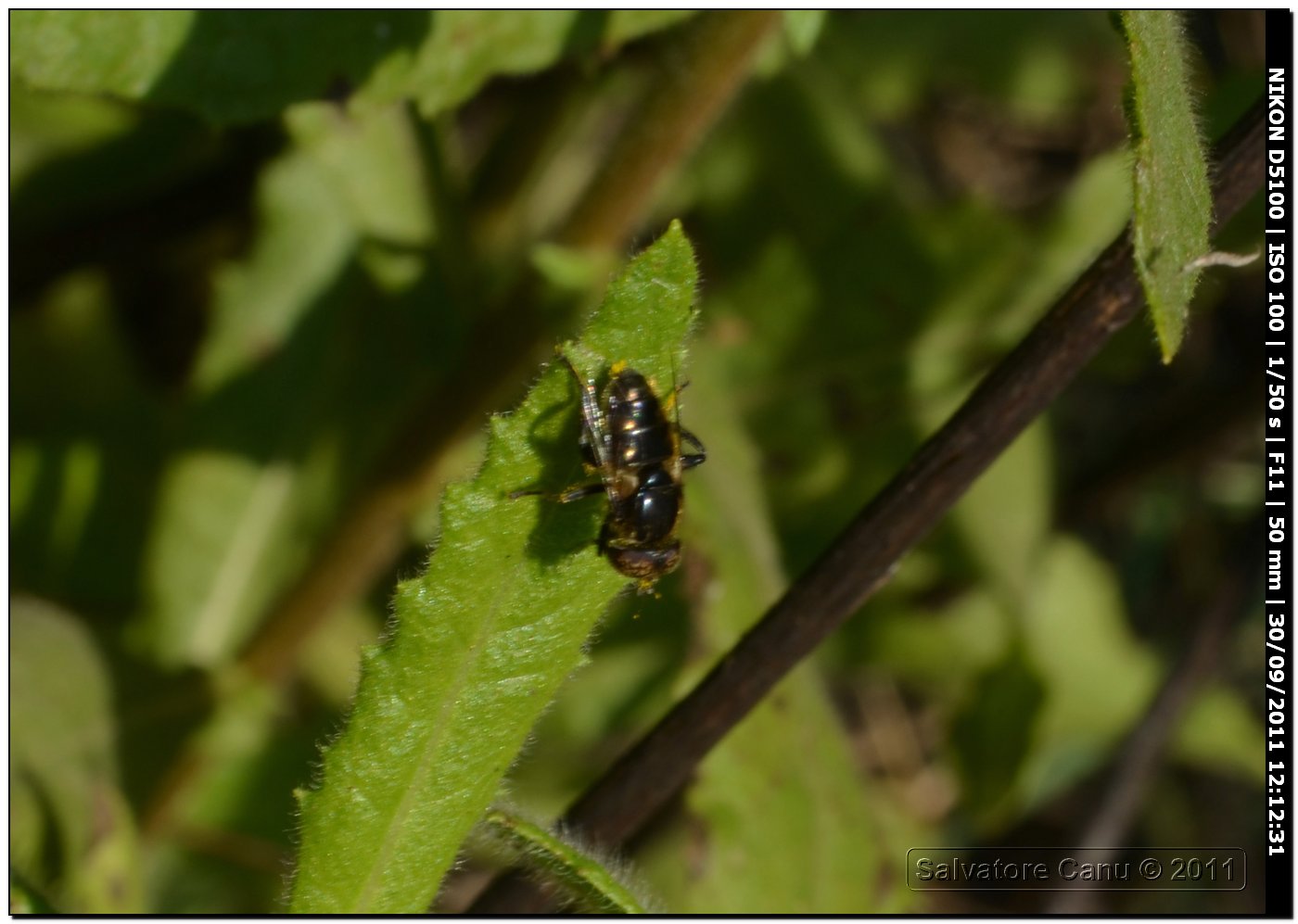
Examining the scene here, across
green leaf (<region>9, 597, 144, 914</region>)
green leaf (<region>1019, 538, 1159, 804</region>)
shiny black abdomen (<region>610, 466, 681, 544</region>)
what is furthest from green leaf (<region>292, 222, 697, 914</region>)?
green leaf (<region>1019, 538, 1159, 804</region>)

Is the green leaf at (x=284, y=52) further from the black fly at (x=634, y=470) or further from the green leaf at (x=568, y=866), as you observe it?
the green leaf at (x=568, y=866)

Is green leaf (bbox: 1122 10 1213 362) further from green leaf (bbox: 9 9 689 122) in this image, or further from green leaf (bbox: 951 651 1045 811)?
green leaf (bbox: 951 651 1045 811)

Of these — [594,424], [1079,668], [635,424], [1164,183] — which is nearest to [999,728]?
[1079,668]

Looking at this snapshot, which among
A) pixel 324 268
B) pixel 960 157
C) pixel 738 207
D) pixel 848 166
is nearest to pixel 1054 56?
pixel 960 157

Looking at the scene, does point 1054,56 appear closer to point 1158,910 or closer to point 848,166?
point 848,166

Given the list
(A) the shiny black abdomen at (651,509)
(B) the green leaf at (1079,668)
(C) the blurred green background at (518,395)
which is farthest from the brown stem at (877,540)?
(B) the green leaf at (1079,668)

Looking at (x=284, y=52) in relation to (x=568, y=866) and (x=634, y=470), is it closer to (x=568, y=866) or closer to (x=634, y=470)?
(x=634, y=470)
